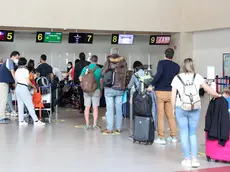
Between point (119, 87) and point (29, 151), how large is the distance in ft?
7.45

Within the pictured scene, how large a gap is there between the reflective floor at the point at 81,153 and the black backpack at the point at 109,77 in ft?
3.44

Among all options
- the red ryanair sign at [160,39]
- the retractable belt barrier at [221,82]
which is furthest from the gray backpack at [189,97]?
the red ryanair sign at [160,39]

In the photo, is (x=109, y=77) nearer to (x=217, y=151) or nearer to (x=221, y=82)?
(x=217, y=151)

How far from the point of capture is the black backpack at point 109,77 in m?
8.01

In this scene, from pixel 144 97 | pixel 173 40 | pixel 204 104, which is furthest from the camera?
pixel 173 40

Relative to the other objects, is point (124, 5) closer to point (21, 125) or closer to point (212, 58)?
point (212, 58)

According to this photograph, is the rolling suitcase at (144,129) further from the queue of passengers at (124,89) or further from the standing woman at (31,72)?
the standing woman at (31,72)

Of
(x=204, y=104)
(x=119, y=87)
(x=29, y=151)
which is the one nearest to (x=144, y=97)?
(x=119, y=87)

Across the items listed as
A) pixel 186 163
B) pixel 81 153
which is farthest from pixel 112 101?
pixel 186 163

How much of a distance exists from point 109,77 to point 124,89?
1.32 feet

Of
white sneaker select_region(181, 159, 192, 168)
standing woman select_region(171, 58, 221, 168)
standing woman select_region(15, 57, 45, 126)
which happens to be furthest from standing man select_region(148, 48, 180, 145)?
standing woman select_region(15, 57, 45, 126)

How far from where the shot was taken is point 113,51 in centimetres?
812

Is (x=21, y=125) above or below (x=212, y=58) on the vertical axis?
below

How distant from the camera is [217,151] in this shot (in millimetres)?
5906
